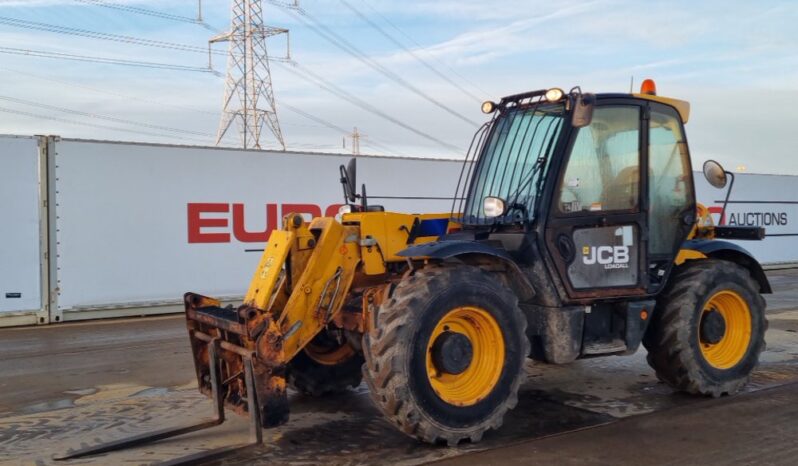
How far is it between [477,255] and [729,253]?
266cm

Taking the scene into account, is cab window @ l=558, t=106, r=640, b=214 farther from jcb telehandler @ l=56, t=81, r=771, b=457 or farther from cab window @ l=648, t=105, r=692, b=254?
cab window @ l=648, t=105, r=692, b=254

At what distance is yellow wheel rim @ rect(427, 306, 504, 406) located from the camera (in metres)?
5.15

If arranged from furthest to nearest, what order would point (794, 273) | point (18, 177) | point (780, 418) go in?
point (794, 273) < point (18, 177) < point (780, 418)

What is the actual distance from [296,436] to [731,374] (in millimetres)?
3676

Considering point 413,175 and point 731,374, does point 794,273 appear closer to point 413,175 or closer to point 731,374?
point 413,175

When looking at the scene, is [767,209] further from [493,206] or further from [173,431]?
[173,431]

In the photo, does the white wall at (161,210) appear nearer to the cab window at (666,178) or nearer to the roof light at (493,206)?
the roof light at (493,206)

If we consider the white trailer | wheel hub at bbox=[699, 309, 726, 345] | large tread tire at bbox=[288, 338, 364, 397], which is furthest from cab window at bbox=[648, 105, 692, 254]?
the white trailer

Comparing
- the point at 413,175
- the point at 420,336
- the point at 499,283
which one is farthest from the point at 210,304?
the point at 413,175

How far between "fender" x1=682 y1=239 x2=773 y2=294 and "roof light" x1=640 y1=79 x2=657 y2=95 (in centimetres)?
132

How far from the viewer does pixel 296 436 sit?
5.38 m

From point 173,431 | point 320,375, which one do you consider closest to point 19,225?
point 320,375

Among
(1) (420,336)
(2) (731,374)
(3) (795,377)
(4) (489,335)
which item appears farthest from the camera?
(3) (795,377)

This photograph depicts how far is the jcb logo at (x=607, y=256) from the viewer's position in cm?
587
